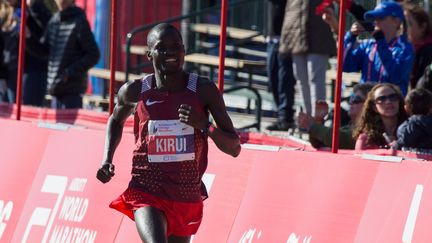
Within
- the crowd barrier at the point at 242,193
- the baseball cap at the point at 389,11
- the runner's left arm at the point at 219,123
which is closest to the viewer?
the runner's left arm at the point at 219,123

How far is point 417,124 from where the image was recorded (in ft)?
28.9

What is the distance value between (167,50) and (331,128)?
2609 millimetres

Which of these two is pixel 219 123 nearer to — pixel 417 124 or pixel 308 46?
pixel 417 124

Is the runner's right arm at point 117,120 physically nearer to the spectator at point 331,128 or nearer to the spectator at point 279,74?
the spectator at point 331,128

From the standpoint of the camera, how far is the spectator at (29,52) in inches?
525

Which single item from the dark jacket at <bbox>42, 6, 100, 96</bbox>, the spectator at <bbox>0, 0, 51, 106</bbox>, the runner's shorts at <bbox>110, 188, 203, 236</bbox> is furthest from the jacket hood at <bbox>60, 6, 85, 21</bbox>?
the runner's shorts at <bbox>110, 188, 203, 236</bbox>

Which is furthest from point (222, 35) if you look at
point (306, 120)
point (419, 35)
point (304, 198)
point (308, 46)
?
point (308, 46)

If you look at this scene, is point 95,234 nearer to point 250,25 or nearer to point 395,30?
point 395,30

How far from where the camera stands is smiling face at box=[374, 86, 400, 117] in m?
9.07

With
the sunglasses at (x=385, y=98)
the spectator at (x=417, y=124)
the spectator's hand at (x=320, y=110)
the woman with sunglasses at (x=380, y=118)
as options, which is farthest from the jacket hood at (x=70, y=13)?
the spectator at (x=417, y=124)

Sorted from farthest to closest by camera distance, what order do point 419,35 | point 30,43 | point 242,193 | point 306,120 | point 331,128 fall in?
point 30,43
point 419,35
point 306,120
point 331,128
point 242,193

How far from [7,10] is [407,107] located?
6.16 metres

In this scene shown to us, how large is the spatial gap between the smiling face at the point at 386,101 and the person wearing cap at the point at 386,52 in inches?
38.4

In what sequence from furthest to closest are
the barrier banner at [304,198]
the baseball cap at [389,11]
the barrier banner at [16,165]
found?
the baseball cap at [389,11] → the barrier banner at [16,165] → the barrier banner at [304,198]
